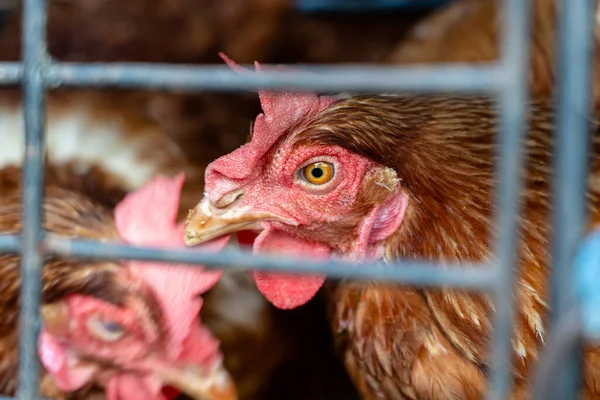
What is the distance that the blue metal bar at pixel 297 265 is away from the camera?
0.65 meters

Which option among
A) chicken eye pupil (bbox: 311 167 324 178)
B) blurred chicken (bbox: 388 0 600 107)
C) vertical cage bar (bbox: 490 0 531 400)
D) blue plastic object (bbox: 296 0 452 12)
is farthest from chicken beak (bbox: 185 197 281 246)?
blue plastic object (bbox: 296 0 452 12)

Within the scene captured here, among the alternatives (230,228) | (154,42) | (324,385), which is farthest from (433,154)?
(154,42)

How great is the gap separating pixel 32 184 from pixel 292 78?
1.05 ft

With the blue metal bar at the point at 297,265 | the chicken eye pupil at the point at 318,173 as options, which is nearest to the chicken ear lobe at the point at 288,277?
the chicken eye pupil at the point at 318,173

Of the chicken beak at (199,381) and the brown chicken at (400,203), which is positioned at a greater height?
the brown chicken at (400,203)

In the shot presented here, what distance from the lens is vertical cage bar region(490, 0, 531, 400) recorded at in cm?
61

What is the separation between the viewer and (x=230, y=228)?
4.15ft

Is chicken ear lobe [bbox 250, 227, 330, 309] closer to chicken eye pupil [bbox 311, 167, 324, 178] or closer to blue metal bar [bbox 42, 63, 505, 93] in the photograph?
chicken eye pupil [bbox 311, 167, 324, 178]

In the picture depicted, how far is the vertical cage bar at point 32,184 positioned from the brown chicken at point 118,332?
462 mm

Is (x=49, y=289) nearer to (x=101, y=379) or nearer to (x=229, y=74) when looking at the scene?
(x=101, y=379)

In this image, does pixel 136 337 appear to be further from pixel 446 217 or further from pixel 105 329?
pixel 446 217

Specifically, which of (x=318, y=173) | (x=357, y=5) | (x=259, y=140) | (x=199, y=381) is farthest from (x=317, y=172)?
(x=357, y=5)

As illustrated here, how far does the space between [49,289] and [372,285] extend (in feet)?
2.04

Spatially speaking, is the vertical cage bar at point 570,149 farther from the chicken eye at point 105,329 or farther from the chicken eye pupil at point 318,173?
the chicken eye at point 105,329
